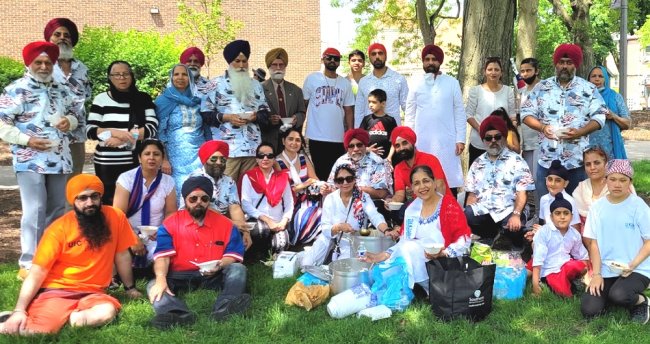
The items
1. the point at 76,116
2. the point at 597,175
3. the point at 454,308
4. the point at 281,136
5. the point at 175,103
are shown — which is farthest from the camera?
the point at 281,136

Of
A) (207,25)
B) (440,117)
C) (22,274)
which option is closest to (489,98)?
(440,117)

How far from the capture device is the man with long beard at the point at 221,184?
5887 millimetres

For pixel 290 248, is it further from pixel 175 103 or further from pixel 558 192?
pixel 558 192

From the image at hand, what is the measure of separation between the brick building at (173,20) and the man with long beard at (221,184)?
21.1 meters

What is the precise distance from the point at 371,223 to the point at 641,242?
8.12 feet

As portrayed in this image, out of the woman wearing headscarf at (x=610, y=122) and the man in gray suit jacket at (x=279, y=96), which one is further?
the man in gray suit jacket at (x=279, y=96)

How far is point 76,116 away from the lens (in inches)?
238

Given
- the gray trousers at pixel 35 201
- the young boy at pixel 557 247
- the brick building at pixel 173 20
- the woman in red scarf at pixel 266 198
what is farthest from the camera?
the brick building at pixel 173 20

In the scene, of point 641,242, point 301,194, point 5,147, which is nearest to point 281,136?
point 301,194

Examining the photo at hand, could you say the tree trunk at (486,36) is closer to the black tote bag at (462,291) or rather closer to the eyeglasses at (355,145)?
the eyeglasses at (355,145)

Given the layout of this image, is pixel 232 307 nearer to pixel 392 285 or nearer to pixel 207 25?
pixel 392 285

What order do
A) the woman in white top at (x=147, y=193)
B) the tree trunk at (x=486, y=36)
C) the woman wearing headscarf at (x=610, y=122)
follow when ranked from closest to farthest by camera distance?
the woman in white top at (x=147, y=193), the woman wearing headscarf at (x=610, y=122), the tree trunk at (x=486, y=36)

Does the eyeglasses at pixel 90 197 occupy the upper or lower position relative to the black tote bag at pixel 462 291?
upper

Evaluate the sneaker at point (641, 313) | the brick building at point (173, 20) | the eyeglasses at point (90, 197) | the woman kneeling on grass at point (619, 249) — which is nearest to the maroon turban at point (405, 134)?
the woman kneeling on grass at point (619, 249)
